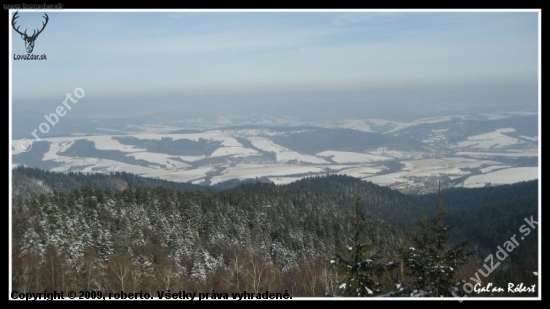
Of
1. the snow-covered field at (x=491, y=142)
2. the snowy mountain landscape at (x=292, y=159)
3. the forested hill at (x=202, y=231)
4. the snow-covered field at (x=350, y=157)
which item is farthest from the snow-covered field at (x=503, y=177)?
the snow-covered field at (x=491, y=142)

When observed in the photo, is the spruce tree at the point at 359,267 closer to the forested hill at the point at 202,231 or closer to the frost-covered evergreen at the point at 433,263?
the frost-covered evergreen at the point at 433,263

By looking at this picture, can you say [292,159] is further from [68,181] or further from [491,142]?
[68,181]

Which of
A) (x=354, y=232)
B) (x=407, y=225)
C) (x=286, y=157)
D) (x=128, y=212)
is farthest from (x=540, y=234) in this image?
(x=286, y=157)

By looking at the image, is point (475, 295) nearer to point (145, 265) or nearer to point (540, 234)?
point (540, 234)

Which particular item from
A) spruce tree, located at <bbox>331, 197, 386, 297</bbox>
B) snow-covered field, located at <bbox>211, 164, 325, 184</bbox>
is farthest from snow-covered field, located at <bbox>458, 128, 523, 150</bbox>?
spruce tree, located at <bbox>331, 197, 386, 297</bbox>

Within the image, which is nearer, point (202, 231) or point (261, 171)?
point (202, 231)

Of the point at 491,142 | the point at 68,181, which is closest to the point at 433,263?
the point at 68,181

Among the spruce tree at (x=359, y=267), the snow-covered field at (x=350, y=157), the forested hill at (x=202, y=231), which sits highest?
the snow-covered field at (x=350, y=157)

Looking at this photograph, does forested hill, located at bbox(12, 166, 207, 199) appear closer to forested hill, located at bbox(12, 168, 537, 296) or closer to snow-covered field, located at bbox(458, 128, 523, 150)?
forested hill, located at bbox(12, 168, 537, 296)
